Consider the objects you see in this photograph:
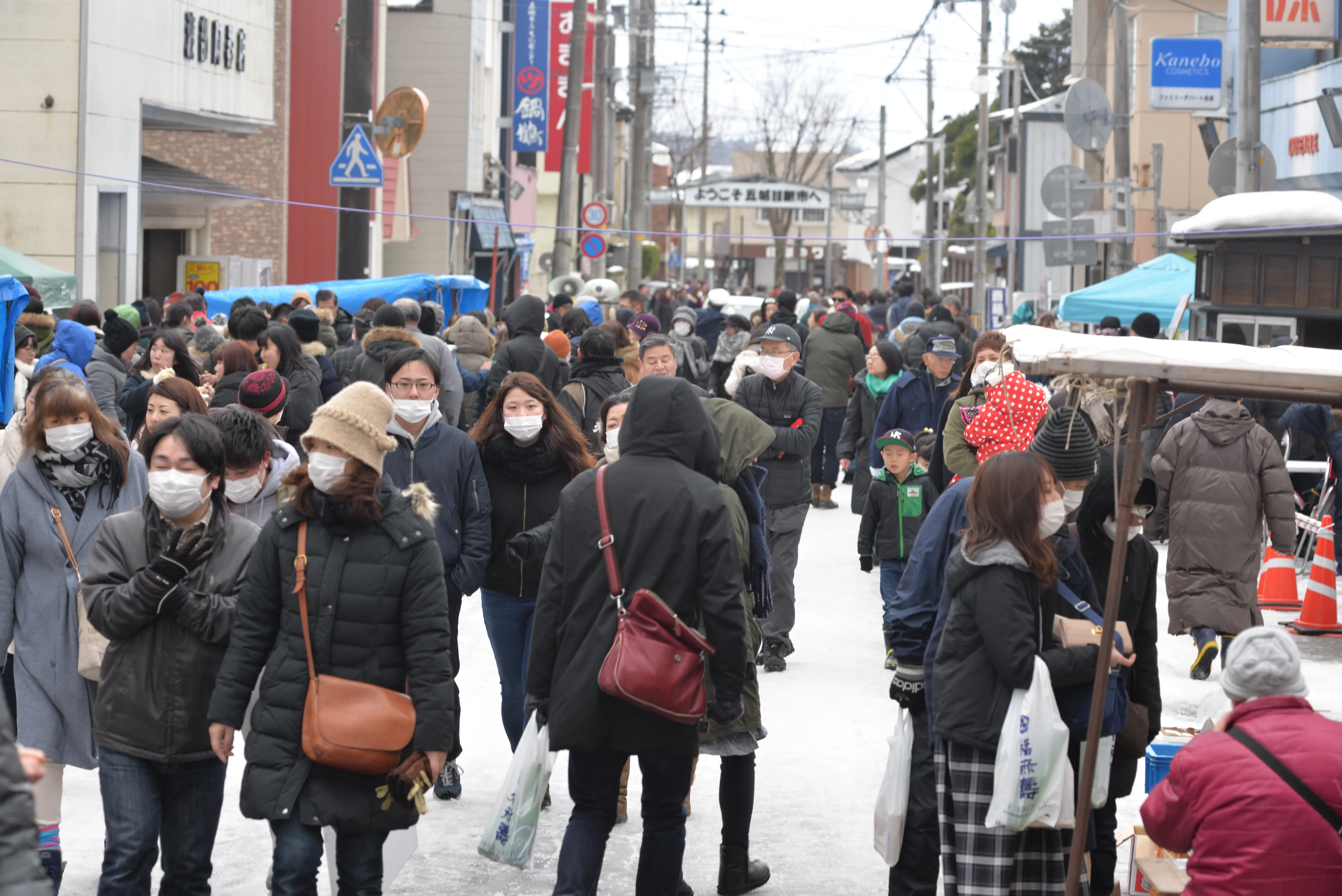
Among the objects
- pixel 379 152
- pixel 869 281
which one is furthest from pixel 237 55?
pixel 869 281

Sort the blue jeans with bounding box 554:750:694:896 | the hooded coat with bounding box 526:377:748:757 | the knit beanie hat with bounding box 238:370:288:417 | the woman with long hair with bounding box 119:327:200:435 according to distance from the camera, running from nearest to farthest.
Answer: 1. the hooded coat with bounding box 526:377:748:757
2. the blue jeans with bounding box 554:750:694:896
3. the knit beanie hat with bounding box 238:370:288:417
4. the woman with long hair with bounding box 119:327:200:435

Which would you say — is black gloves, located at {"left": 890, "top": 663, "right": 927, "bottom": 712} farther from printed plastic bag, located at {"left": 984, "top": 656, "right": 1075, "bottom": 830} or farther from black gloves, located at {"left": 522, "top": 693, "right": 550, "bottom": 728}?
black gloves, located at {"left": 522, "top": 693, "right": 550, "bottom": 728}

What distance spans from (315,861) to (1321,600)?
27.9 ft

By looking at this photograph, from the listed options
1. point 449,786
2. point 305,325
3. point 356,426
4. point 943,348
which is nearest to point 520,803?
point 356,426

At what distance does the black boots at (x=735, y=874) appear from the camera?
5.71 meters

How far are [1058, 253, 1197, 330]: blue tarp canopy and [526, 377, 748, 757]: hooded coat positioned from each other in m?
13.5

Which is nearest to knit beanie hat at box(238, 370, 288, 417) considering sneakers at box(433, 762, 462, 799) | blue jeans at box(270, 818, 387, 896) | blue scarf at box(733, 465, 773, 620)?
sneakers at box(433, 762, 462, 799)

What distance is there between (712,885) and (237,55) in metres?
19.5

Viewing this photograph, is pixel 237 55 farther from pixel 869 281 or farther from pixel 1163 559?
pixel 869 281

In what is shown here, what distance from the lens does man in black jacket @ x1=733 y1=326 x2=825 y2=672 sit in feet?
30.3

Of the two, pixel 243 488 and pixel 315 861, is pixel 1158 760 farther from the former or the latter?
pixel 243 488

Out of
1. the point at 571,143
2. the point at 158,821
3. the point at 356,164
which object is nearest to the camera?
the point at 158,821

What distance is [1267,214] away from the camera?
1214 centimetres

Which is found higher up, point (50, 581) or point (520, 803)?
point (50, 581)
